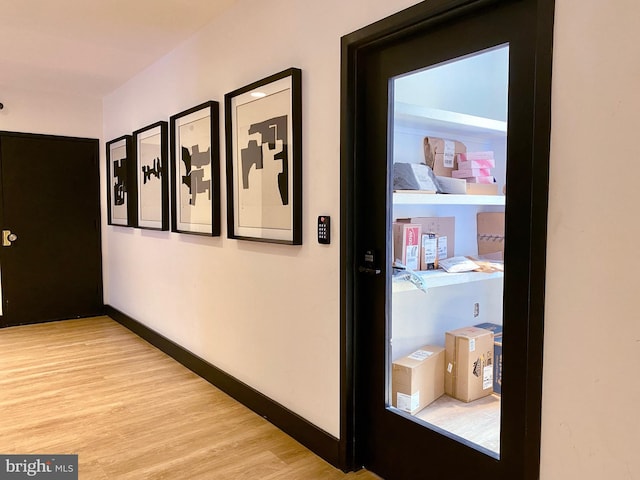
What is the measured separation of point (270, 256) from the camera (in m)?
2.67

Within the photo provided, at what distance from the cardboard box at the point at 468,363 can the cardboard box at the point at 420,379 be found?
3cm

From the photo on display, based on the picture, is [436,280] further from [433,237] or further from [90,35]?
[90,35]

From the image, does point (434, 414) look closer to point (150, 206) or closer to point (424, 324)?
point (424, 324)

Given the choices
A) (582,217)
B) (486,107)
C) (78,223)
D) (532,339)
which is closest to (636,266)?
(582,217)

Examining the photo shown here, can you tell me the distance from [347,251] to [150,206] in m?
2.52

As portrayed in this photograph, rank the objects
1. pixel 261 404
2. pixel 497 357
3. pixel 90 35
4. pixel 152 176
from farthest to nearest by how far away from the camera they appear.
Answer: pixel 152 176 → pixel 90 35 → pixel 261 404 → pixel 497 357

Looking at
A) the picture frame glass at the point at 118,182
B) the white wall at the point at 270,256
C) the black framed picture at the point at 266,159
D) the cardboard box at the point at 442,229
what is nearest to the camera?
the cardboard box at the point at 442,229

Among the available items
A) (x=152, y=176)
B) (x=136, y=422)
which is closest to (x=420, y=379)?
(x=136, y=422)

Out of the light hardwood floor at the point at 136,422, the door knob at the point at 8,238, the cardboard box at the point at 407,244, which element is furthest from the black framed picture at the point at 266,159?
the door knob at the point at 8,238

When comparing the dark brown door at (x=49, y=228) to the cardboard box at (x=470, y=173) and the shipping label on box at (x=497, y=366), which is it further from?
the shipping label on box at (x=497, y=366)

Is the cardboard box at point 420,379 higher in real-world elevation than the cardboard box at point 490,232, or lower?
lower

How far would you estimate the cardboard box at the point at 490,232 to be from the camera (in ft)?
5.47

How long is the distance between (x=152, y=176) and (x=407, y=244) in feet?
8.80

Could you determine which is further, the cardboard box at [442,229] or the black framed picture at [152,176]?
the black framed picture at [152,176]
